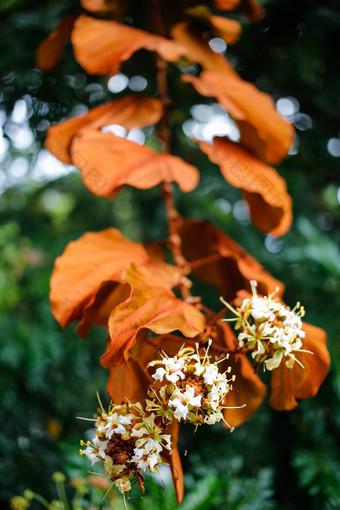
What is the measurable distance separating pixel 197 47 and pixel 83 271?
1.32 ft

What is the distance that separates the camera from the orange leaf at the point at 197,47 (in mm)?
719

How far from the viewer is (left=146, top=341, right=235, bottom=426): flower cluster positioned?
1.30 feet

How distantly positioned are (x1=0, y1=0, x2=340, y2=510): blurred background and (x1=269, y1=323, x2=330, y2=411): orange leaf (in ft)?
1.02

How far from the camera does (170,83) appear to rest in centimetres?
104

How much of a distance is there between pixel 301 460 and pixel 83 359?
54 centimetres

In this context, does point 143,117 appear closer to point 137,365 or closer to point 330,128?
point 137,365

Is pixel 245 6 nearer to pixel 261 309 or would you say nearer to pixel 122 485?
pixel 261 309

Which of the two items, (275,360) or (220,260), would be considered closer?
(275,360)

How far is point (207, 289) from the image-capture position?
1.02 m

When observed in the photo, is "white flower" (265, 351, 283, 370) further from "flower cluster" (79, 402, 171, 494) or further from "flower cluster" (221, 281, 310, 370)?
"flower cluster" (79, 402, 171, 494)

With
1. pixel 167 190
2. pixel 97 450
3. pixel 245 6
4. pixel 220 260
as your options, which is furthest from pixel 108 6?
pixel 97 450

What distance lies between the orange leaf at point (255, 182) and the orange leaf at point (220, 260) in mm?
58

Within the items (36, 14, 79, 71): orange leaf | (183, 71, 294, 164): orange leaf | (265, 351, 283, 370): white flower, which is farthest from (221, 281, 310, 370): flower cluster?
(36, 14, 79, 71): orange leaf

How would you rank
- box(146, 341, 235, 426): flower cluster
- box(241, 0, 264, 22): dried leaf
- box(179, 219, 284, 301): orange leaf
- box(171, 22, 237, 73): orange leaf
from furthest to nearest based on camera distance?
box(241, 0, 264, 22): dried leaf < box(171, 22, 237, 73): orange leaf < box(179, 219, 284, 301): orange leaf < box(146, 341, 235, 426): flower cluster
